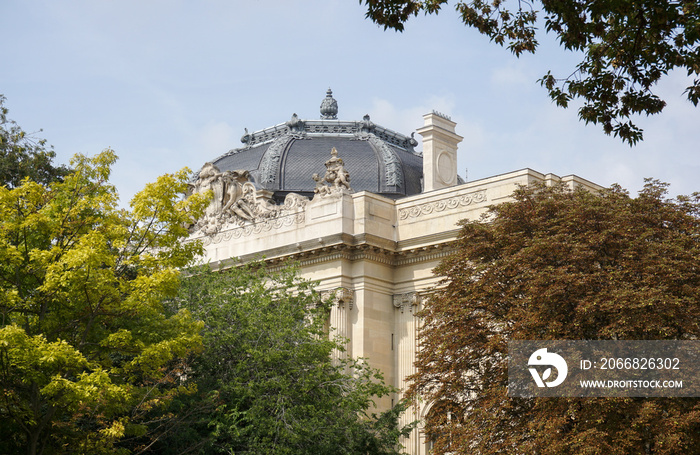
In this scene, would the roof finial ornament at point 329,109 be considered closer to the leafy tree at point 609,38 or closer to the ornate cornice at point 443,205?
the ornate cornice at point 443,205

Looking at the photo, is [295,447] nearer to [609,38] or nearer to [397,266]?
[397,266]

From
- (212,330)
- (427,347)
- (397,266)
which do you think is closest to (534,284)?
(427,347)

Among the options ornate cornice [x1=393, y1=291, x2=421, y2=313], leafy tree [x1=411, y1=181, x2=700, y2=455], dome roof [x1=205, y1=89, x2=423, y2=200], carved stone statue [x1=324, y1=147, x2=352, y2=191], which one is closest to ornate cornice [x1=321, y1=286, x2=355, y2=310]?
ornate cornice [x1=393, y1=291, x2=421, y2=313]

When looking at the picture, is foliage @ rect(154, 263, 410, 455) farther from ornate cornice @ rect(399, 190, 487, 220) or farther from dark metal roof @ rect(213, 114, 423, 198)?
dark metal roof @ rect(213, 114, 423, 198)

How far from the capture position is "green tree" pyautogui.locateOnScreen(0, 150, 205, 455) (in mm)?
19641

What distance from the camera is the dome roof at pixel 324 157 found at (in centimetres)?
4156

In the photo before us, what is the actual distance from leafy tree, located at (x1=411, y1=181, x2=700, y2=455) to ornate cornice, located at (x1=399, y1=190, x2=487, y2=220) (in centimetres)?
800

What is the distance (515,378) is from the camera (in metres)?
23.8

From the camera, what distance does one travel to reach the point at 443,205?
35812 mm

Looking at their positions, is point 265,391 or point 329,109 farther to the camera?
point 329,109

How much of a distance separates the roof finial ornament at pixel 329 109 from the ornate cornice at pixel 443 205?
1385cm

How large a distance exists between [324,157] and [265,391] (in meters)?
17.3

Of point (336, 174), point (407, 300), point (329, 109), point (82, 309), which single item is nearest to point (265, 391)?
point (82, 309)

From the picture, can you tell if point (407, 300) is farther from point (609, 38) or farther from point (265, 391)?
point (609, 38)
